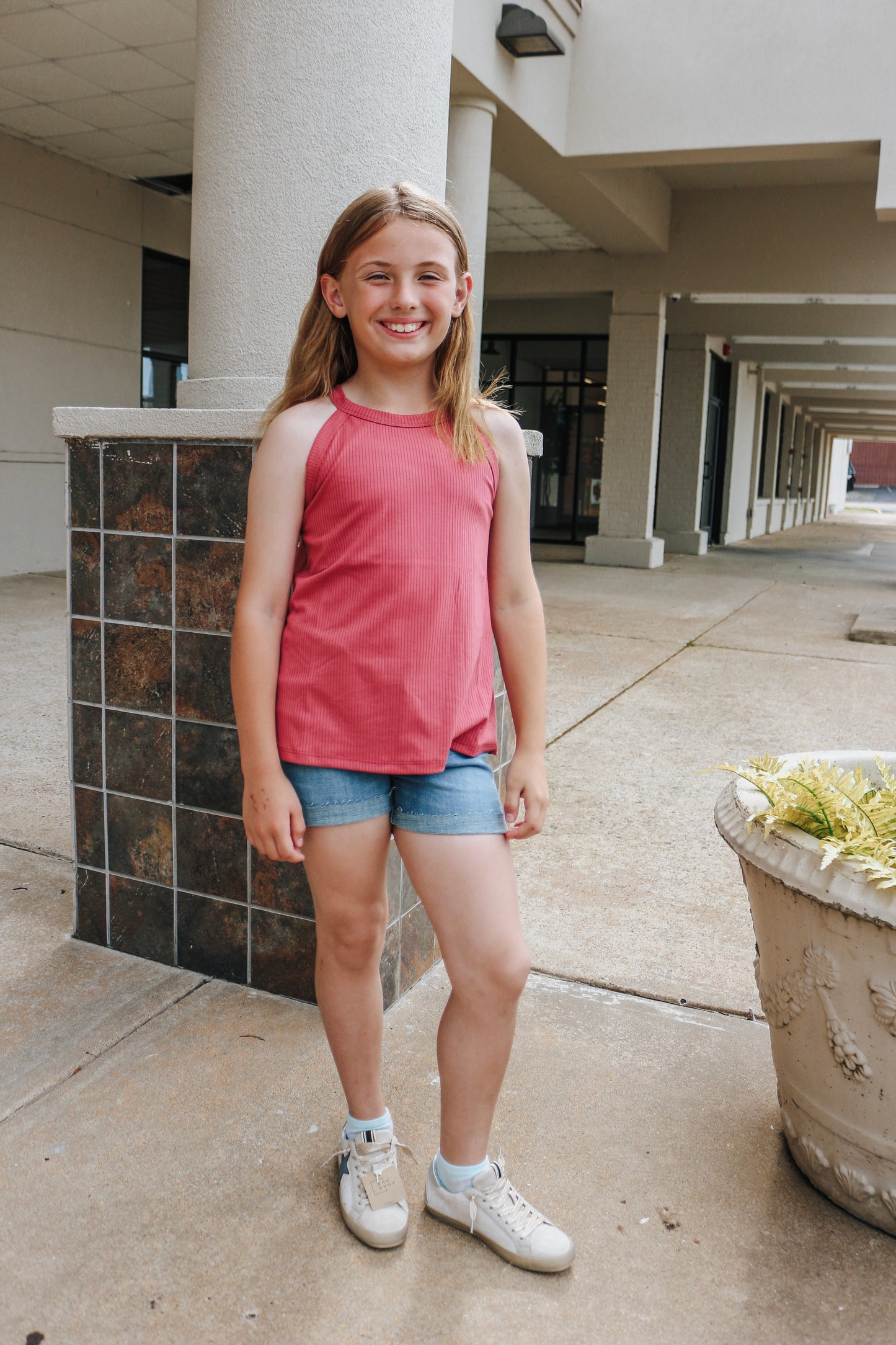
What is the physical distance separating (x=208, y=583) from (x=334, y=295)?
3.12 ft

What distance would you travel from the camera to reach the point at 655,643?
8.23m

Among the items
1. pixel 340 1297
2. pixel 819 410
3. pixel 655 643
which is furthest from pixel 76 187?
pixel 819 410

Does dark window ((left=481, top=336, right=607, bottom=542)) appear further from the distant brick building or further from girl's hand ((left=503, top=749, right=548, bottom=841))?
the distant brick building

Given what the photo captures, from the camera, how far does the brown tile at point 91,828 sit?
2.86 m

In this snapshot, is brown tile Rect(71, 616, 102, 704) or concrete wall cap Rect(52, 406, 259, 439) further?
brown tile Rect(71, 616, 102, 704)

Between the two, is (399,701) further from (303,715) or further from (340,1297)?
(340,1297)

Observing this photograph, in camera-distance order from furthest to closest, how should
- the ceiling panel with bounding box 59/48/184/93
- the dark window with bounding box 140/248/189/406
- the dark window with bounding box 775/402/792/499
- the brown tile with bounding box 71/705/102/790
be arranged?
1. the dark window with bounding box 775/402/792/499
2. the dark window with bounding box 140/248/189/406
3. the ceiling panel with bounding box 59/48/184/93
4. the brown tile with bounding box 71/705/102/790

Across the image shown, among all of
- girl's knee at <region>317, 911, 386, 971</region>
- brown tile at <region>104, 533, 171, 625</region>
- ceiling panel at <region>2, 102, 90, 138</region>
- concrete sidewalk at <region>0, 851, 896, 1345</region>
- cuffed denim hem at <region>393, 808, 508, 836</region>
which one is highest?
ceiling panel at <region>2, 102, 90, 138</region>

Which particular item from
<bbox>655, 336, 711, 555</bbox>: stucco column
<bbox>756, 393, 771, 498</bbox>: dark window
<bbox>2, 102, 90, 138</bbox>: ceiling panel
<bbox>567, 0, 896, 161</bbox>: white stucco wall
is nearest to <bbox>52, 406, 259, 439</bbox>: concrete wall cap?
<bbox>2, 102, 90, 138</bbox>: ceiling panel

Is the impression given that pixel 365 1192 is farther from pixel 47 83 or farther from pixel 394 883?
pixel 47 83

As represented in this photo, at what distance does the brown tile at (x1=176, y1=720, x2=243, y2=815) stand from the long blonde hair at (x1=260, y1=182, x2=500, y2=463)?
0.94m

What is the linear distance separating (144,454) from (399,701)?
125 cm

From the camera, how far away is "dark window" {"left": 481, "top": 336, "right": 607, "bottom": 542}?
17.9 m

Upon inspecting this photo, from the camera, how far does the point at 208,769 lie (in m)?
2.66
